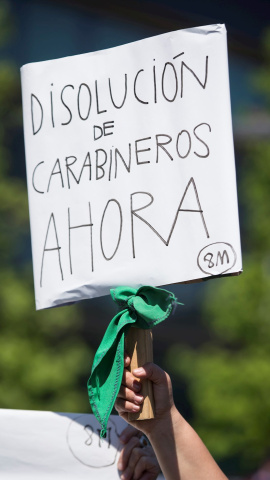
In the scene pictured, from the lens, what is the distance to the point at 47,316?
16.0 ft

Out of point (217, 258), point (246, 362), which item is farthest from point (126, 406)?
point (246, 362)

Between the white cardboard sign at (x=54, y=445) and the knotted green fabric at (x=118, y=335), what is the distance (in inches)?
16.0

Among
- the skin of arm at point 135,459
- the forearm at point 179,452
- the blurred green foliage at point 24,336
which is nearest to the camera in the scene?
the forearm at point 179,452

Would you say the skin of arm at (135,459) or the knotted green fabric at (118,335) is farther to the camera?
the skin of arm at (135,459)

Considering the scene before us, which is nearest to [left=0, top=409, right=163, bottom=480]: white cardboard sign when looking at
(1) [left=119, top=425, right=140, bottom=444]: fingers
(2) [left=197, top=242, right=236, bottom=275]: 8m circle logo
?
(1) [left=119, top=425, right=140, bottom=444]: fingers

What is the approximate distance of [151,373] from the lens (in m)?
1.43

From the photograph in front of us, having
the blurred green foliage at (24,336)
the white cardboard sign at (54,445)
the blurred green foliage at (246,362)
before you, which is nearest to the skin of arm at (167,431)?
the white cardboard sign at (54,445)

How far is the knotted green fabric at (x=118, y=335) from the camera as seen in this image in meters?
1.39

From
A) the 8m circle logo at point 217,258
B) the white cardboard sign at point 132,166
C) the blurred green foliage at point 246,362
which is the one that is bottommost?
the blurred green foliage at point 246,362

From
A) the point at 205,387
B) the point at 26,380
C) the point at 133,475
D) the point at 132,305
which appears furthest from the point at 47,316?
the point at 132,305

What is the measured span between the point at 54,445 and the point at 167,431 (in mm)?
451

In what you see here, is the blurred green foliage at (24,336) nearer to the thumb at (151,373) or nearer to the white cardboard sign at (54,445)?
the white cardboard sign at (54,445)

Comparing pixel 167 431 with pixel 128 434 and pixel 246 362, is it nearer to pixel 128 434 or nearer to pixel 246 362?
pixel 128 434

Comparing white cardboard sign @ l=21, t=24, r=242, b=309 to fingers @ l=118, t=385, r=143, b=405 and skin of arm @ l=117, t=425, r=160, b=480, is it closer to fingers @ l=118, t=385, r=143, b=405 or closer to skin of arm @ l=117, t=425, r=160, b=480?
fingers @ l=118, t=385, r=143, b=405
